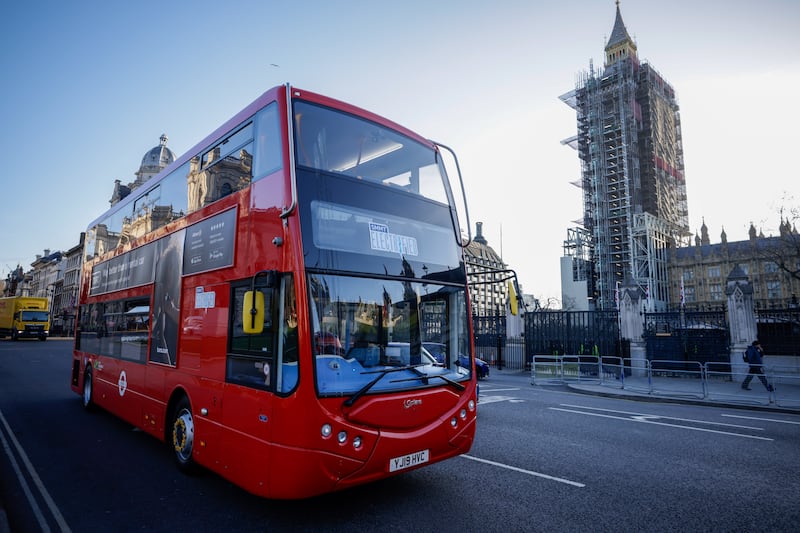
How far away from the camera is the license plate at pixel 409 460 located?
14.3ft

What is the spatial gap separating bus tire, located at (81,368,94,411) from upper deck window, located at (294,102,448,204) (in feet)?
26.8

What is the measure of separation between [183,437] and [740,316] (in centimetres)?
2079

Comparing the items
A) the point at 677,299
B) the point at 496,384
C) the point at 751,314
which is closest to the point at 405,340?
the point at 496,384

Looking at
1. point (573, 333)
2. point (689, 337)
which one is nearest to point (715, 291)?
point (689, 337)

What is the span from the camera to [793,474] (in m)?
6.04

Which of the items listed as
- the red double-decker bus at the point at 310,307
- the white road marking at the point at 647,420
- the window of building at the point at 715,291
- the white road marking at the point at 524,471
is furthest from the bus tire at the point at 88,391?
the window of building at the point at 715,291

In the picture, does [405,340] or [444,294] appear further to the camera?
[444,294]

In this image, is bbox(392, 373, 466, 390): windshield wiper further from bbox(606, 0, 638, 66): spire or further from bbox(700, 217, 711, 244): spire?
bbox(700, 217, 711, 244): spire

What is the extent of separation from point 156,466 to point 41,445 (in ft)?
7.85

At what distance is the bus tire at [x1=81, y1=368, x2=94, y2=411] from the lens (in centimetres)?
955

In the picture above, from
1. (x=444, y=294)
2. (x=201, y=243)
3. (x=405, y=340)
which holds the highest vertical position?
(x=201, y=243)

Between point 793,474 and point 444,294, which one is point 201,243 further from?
point 793,474

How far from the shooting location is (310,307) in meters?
4.16

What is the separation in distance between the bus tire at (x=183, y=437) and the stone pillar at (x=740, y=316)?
20009 millimetres
